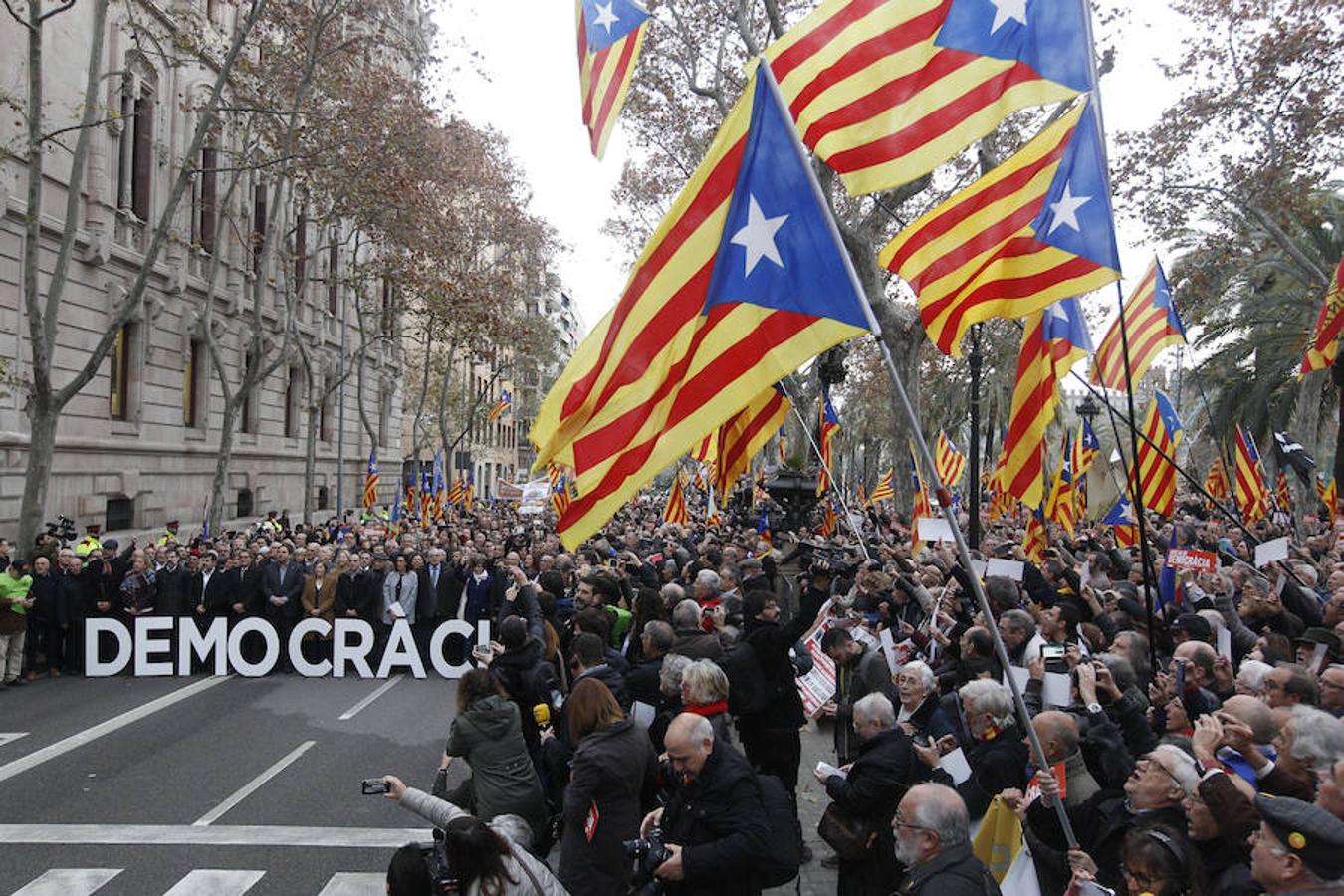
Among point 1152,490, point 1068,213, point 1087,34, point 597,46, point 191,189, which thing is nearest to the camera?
point 1087,34

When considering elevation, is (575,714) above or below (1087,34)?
below

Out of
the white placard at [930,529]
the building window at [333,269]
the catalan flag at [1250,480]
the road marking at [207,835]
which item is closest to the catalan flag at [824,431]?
the white placard at [930,529]

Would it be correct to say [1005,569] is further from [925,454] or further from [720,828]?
[720,828]

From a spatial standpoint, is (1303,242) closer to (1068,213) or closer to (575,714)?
(1068,213)

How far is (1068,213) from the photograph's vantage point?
6172mm

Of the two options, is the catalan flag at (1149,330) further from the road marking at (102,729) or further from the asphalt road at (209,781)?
the road marking at (102,729)

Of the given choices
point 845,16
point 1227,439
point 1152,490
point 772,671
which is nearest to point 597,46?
point 845,16

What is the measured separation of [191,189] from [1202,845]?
2924cm

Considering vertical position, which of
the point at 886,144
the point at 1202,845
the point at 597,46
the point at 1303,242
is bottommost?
the point at 1202,845

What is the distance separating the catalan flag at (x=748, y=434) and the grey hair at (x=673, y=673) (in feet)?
10.8

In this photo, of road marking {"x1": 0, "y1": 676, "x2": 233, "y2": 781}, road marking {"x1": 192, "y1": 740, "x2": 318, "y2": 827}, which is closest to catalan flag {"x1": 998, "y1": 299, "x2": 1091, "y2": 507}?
road marking {"x1": 192, "y1": 740, "x2": 318, "y2": 827}

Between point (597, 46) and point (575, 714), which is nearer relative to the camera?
point (575, 714)

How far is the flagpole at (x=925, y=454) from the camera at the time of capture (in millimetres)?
3959

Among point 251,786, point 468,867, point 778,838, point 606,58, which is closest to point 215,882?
point 251,786
